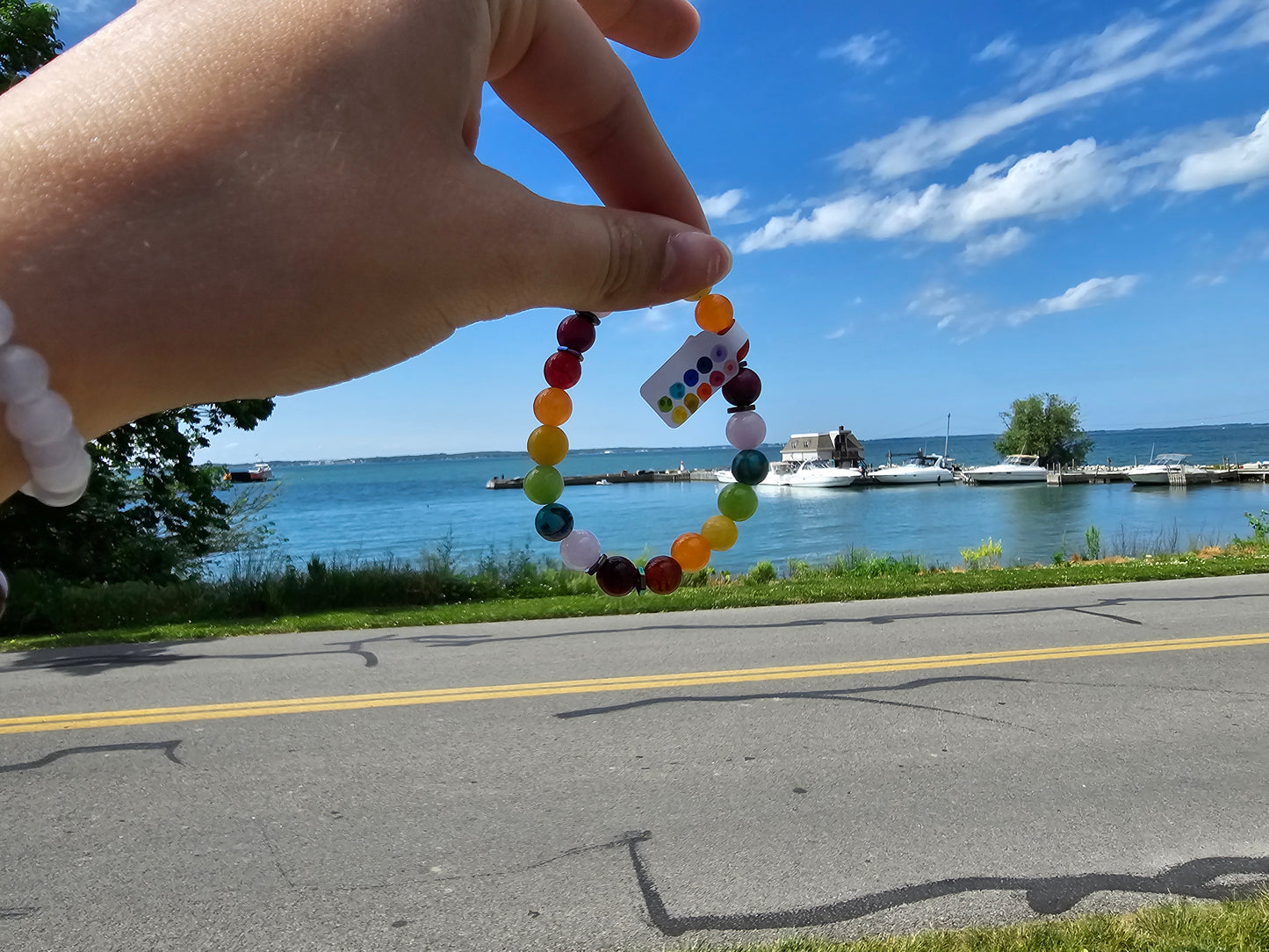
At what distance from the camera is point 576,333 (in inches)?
119

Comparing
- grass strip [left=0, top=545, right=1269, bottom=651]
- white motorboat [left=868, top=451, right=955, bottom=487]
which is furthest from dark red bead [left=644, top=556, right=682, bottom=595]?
white motorboat [left=868, top=451, right=955, bottom=487]

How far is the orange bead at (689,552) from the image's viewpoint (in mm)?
2902

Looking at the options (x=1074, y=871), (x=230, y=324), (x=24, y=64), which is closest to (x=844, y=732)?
(x=1074, y=871)

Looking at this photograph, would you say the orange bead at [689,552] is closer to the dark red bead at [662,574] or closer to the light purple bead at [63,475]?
the dark red bead at [662,574]

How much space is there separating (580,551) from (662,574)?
0.30 metres

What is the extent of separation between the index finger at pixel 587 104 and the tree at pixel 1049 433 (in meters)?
86.4

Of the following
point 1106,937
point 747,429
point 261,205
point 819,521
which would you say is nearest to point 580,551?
point 747,429

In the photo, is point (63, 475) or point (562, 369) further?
point (562, 369)

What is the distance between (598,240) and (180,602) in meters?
14.1

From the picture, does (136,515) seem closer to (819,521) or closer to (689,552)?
(689,552)

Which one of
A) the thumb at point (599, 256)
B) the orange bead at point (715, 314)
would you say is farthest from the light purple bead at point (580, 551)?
the thumb at point (599, 256)

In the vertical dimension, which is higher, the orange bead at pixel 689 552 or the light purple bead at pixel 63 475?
the light purple bead at pixel 63 475

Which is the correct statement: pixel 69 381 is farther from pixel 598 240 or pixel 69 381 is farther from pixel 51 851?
pixel 51 851

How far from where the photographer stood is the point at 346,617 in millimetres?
11961
